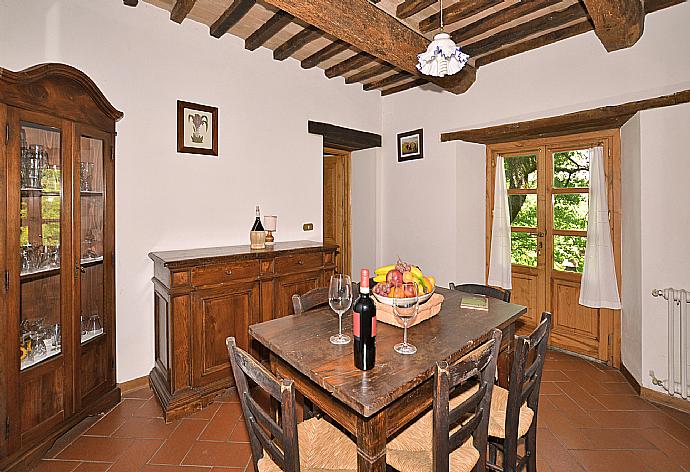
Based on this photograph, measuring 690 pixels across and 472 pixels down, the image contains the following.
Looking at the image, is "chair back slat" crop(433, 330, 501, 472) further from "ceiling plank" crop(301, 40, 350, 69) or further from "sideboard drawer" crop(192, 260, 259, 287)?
"ceiling plank" crop(301, 40, 350, 69)

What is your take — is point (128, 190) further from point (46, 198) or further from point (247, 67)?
point (247, 67)

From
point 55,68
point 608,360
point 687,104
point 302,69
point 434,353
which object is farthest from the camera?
point 302,69

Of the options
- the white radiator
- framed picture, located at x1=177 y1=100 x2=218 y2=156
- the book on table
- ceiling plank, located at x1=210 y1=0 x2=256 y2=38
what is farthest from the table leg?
ceiling plank, located at x1=210 y1=0 x2=256 y2=38

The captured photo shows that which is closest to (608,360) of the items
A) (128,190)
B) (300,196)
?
(300,196)

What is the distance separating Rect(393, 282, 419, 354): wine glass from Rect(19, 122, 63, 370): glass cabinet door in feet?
6.78

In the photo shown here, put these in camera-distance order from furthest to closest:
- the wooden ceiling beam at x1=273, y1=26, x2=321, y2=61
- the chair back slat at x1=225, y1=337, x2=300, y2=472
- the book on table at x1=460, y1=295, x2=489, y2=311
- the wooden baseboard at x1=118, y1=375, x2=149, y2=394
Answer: the wooden ceiling beam at x1=273, y1=26, x2=321, y2=61
the wooden baseboard at x1=118, y1=375, x2=149, y2=394
the book on table at x1=460, y1=295, x2=489, y2=311
the chair back slat at x1=225, y1=337, x2=300, y2=472

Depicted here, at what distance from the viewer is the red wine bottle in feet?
4.34

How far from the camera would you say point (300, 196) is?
414 cm

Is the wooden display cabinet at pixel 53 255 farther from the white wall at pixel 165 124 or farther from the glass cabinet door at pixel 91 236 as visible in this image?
the white wall at pixel 165 124

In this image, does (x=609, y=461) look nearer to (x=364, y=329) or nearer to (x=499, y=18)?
(x=364, y=329)

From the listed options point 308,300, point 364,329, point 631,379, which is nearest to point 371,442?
point 364,329

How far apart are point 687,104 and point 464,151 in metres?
1.89

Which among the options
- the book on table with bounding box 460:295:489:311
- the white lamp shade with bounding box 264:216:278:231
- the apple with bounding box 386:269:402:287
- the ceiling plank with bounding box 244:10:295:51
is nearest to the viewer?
the apple with bounding box 386:269:402:287

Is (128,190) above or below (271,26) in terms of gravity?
below
